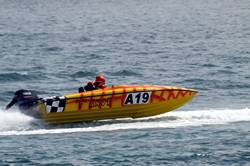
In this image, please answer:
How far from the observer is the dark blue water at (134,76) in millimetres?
22328

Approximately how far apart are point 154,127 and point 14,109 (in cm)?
478

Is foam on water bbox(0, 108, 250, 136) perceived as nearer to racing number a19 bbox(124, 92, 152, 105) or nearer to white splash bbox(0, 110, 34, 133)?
white splash bbox(0, 110, 34, 133)

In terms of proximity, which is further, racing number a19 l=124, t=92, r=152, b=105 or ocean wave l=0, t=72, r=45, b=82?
ocean wave l=0, t=72, r=45, b=82

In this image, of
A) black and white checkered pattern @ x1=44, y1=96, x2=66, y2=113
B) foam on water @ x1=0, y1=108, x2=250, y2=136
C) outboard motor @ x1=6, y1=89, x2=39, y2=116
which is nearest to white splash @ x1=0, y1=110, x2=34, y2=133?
Result: foam on water @ x1=0, y1=108, x2=250, y2=136

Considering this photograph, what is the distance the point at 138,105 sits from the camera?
84.5 feet

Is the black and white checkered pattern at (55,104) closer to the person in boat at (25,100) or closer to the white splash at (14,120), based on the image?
the person in boat at (25,100)

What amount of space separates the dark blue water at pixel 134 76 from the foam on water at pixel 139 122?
0.03 m

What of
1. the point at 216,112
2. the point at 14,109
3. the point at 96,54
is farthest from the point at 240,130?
the point at 96,54

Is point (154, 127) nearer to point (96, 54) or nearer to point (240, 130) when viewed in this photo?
point (240, 130)

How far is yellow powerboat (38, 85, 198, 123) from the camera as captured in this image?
25.5 metres

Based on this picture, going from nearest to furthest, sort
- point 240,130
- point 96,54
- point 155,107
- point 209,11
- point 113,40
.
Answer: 1. point 240,130
2. point 155,107
3. point 96,54
4. point 113,40
5. point 209,11

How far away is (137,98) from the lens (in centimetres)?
2569

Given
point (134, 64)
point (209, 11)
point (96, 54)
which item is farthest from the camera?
point (209, 11)

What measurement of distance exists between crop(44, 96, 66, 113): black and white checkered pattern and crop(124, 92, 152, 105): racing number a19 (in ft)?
5.78
